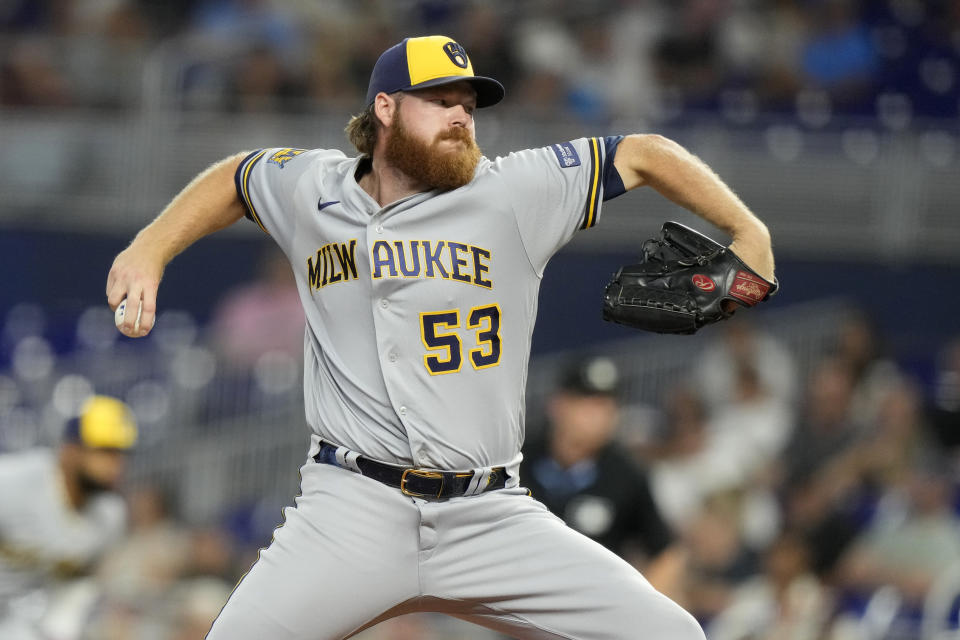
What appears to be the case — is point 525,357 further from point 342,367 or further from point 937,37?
point 937,37

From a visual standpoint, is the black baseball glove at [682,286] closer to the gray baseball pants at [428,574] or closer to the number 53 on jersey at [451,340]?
the number 53 on jersey at [451,340]

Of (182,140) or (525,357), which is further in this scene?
(182,140)

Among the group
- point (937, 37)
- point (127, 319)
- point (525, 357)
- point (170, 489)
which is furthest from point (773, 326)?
point (127, 319)

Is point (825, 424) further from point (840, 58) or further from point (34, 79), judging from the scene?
point (34, 79)

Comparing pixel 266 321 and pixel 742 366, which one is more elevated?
pixel 266 321

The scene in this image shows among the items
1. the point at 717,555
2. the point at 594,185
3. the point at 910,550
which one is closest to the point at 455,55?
the point at 594,185

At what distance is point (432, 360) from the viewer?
13.6ft

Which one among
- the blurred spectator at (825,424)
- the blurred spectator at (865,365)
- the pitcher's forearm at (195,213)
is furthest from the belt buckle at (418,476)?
the blurred spectator at (865,365)

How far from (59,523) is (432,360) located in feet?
12.4

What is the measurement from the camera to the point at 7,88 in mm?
12641

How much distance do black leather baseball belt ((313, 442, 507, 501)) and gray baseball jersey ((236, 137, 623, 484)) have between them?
1.2 inches

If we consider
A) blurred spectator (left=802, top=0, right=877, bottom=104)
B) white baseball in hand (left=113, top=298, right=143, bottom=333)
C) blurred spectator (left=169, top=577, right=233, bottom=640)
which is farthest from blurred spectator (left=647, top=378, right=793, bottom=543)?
white baseball in hand (left=113, top=298, right=143, bottom=333)

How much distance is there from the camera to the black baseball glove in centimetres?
409

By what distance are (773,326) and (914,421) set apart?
54.6 inches
